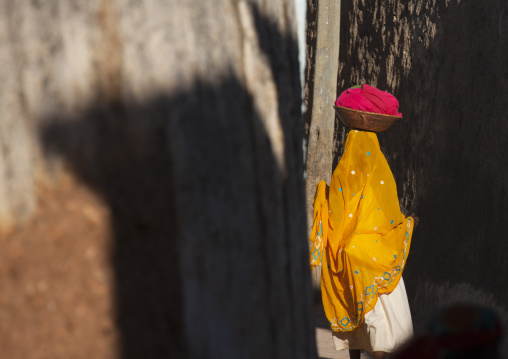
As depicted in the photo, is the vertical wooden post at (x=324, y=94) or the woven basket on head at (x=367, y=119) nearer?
the woven basket on head at (x=367, y=119)

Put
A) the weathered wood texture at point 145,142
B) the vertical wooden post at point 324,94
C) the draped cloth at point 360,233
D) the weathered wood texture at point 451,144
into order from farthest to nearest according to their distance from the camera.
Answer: the vertical wooden post at point 324,94 → the weathered wood texture at point 451,144 → the draped cloth at point 360,233 → the weathered wood texture at point 145,142

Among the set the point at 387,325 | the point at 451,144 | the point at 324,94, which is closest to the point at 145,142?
the point at 387,325

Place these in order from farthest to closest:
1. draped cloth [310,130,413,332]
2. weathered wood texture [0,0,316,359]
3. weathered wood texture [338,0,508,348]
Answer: weathered wood texture [338,0,508,348]
draped cloth [310,130,413,332]
weathered wood texture [0,0,316,359]

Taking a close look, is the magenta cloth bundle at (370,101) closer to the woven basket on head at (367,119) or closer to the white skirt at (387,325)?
the woven basket on head at (367,119)

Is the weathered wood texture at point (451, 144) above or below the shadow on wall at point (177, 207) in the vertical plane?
below

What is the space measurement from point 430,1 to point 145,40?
4.23m

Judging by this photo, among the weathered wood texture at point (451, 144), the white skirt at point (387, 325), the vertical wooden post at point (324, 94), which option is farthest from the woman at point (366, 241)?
the vertical wooden post at point (324, 94)

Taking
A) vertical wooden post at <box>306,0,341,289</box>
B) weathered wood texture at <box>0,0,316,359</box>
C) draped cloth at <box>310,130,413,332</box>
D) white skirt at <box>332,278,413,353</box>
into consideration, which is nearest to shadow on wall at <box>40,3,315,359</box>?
weathered wood texture at <box>0,0,316,359</box>

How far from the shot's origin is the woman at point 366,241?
4160mm

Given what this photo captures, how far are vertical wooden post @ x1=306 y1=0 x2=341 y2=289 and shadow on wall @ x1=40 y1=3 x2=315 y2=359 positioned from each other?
470cm

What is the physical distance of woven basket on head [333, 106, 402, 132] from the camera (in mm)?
4211

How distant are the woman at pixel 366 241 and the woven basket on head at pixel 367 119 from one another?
0.04 metres

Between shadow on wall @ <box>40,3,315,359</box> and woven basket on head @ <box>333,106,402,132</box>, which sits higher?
shadow on wall @ <box>40,3,315,359</box>

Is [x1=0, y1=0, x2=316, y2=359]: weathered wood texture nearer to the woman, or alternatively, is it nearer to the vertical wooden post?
the woman
